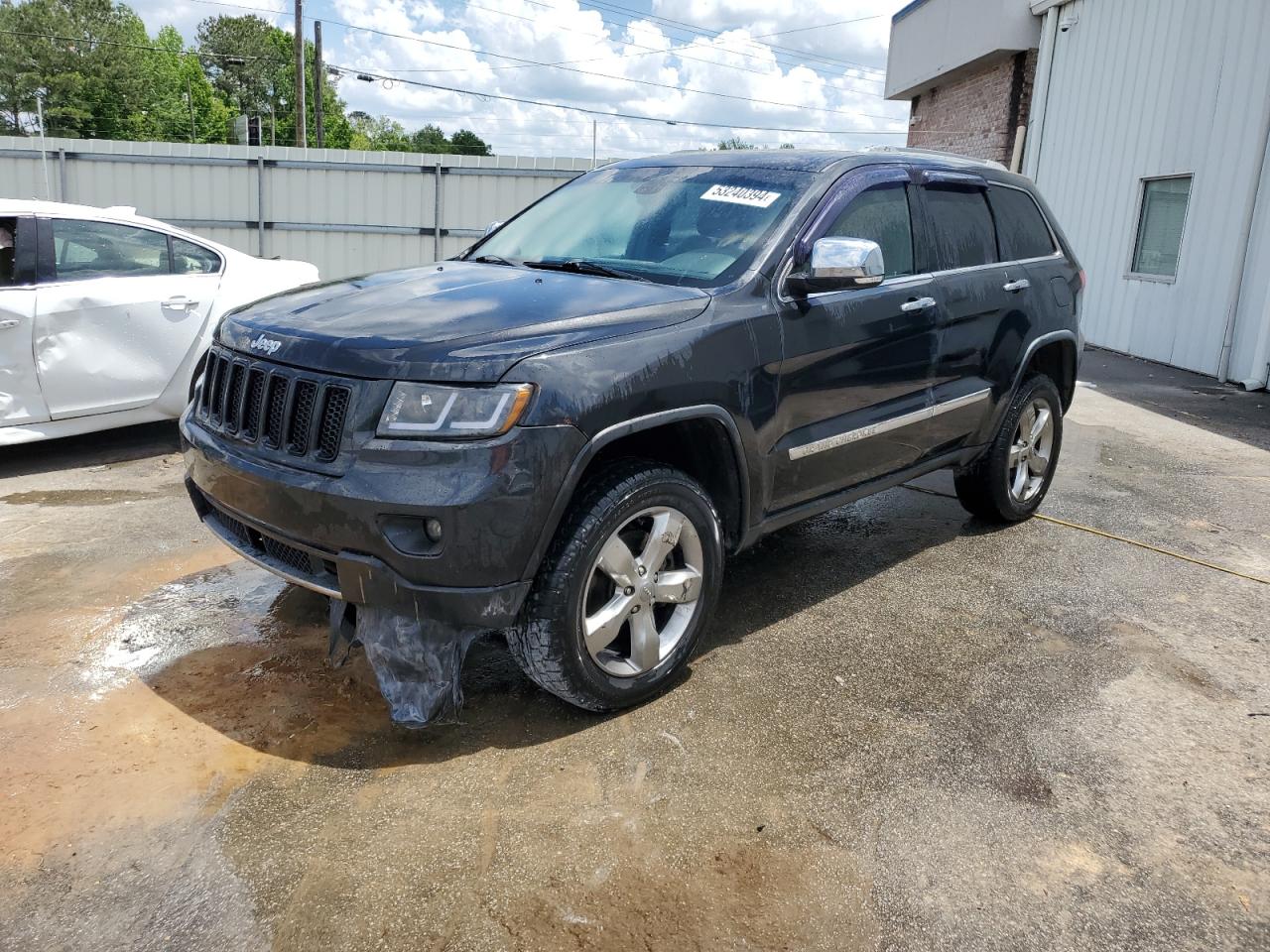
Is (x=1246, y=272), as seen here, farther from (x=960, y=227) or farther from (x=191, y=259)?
(x=191, y=259)

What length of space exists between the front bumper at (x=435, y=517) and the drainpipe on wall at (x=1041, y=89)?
14.5 meters

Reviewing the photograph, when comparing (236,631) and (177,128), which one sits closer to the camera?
(236,631)

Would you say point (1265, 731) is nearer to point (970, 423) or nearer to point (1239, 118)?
point (970, 423)

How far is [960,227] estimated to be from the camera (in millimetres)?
4852

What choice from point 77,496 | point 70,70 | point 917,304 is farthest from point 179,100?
point 917,304

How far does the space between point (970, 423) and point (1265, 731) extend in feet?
6.14

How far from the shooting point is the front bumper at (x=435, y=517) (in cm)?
291

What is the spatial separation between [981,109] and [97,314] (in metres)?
16.8

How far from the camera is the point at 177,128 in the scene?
86.7 meters

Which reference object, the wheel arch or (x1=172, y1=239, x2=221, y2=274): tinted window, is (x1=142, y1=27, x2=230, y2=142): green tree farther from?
the wheel arch

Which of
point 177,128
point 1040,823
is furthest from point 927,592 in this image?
point 177,128

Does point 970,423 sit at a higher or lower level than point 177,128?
lower

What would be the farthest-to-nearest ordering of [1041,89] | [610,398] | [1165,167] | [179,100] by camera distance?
[179,100]
[1041,89]
[1165,167]
[610,398]

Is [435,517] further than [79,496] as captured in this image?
No
